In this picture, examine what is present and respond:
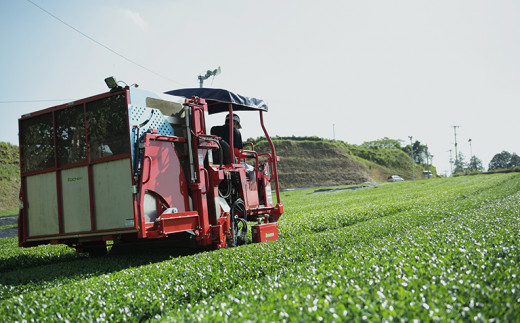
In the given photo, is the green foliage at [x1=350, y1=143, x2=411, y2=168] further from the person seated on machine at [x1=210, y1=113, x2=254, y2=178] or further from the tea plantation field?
the tea plantation field

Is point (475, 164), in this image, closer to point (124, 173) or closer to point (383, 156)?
point (383, 156)

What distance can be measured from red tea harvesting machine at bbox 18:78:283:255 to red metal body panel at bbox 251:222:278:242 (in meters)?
0.62

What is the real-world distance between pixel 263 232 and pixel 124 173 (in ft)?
12.5

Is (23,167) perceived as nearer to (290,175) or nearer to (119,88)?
(119,88)

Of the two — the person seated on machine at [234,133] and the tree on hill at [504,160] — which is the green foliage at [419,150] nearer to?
the tree on hill at [504,160]

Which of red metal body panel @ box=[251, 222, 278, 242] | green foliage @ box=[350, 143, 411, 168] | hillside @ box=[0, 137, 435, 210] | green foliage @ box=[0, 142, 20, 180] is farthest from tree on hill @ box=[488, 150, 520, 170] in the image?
red metal body panel @ box=[251, 222, 278, 242]

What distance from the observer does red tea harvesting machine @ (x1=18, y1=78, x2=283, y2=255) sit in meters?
7.38

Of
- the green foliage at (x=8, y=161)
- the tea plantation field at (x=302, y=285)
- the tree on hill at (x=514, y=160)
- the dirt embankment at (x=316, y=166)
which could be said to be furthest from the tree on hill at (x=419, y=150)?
the tea plantation field at (x=302, y=285)

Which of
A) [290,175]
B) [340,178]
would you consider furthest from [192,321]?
[340,178]

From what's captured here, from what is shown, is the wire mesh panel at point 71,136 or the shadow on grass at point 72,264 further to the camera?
the wire mesh panel at point 71,136

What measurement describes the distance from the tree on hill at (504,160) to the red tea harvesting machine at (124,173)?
137m

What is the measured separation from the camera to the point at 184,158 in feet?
27.6

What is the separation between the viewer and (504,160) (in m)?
128

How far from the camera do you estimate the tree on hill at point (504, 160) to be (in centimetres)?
12425
